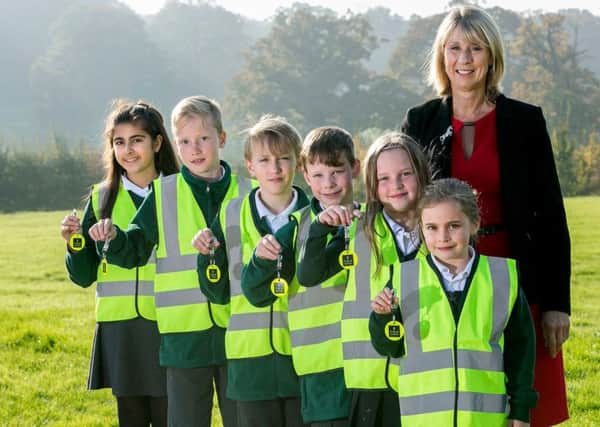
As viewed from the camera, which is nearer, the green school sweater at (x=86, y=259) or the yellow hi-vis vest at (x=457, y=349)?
the yellow hi-vis vest at (x=457, y=349)

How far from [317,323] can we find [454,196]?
2.94ft

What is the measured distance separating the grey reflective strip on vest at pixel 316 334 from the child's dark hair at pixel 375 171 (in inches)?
15.8

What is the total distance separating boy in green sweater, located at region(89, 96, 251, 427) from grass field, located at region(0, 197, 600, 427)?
1667mm

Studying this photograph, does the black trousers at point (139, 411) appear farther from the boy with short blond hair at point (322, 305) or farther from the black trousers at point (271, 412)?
the boy with short blond hair at point (322, 305)

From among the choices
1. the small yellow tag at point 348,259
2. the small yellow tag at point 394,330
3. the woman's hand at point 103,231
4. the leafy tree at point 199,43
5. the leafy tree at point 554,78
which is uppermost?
the leafy tree at point 199,43

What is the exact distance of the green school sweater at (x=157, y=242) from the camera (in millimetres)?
4699

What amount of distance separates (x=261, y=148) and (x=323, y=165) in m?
0.37

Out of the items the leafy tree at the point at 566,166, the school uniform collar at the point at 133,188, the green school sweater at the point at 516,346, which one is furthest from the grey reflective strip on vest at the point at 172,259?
the leafy tree at the point at 566,166

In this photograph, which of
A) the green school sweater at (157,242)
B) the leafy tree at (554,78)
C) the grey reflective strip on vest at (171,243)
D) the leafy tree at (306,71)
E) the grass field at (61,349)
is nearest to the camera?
the green school sweater at (157,242)

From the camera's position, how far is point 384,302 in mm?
3732

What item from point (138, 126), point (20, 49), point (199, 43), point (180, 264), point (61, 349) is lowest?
point (61, 349)

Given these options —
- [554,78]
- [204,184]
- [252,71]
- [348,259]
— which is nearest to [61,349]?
[204,184]

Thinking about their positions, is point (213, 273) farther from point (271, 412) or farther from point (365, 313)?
point (365, 313)

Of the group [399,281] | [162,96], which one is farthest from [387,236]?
[162,96]
